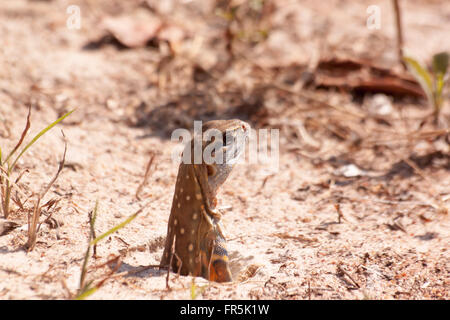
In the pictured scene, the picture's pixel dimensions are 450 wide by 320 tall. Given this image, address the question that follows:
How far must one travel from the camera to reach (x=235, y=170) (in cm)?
514

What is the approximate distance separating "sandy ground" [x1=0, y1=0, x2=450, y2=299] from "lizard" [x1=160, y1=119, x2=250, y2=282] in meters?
0.22

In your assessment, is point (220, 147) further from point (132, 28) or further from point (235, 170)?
point (132, 28)

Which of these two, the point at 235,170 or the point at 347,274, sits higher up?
the point at 235,170

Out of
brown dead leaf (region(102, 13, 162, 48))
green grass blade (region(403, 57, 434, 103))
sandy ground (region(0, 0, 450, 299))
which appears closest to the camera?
sandy ground (region(0, 0, 450, 299))

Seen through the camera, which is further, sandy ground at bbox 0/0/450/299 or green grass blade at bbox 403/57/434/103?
green grass blade at bbox 403/57/434/103

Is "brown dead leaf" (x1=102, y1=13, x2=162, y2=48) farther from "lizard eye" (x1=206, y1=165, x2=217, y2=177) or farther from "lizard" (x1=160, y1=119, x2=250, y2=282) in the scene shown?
"lizard eye" (x1=206, y1=165, x2=217, y2=177)

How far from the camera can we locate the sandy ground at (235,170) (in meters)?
3.25

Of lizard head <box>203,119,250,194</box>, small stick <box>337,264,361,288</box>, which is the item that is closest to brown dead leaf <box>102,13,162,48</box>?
lizard head <box>203,119,250,194</box>

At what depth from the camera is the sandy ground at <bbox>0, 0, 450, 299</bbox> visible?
10.7 ft

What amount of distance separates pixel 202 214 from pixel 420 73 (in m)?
3.12

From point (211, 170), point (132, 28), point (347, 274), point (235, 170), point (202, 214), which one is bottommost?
point (347, 274)

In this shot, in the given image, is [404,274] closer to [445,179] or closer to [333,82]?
[445,179]

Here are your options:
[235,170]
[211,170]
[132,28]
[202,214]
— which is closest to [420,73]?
[235,170]
